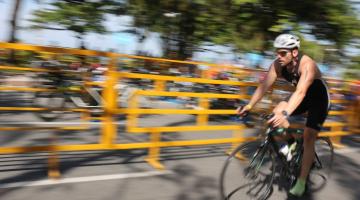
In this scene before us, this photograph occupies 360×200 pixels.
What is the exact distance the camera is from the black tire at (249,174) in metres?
4.28

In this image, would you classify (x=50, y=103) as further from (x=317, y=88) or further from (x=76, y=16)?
(x=317, y=88)

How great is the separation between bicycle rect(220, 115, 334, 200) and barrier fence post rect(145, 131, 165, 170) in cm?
151

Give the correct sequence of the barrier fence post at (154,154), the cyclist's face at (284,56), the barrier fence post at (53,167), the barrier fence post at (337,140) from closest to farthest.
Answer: the cyclist's face at (284,56) < the barrier fence post at (53,167) < the barrier fence post at (154,154) < the barrier fence post at (337,140)

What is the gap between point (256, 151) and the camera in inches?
171

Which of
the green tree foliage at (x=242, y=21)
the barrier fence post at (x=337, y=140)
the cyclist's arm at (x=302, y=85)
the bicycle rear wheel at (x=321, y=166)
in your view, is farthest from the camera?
the green tree foliage at (x=242, y=21)

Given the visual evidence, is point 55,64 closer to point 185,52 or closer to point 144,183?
point 144,183

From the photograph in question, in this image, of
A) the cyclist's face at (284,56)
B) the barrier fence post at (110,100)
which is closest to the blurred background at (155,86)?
the barrier fence post at (110,100)

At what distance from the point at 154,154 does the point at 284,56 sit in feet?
7.94

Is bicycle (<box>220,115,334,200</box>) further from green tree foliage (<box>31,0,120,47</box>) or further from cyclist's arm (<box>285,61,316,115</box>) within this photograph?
green tree foliage (<box>31,0,120,47</box>)

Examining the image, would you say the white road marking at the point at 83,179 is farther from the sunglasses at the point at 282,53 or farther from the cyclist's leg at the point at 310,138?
the sunglasses at the point at 282,53

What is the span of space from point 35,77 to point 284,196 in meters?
5.77

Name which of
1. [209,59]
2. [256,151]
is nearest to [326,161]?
[256,151]

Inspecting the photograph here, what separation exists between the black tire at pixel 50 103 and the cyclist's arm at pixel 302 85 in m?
5.35

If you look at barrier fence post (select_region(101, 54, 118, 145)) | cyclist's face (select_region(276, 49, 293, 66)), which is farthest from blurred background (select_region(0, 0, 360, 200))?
cyclist's face (select_region(276, 49, 293, 66))
